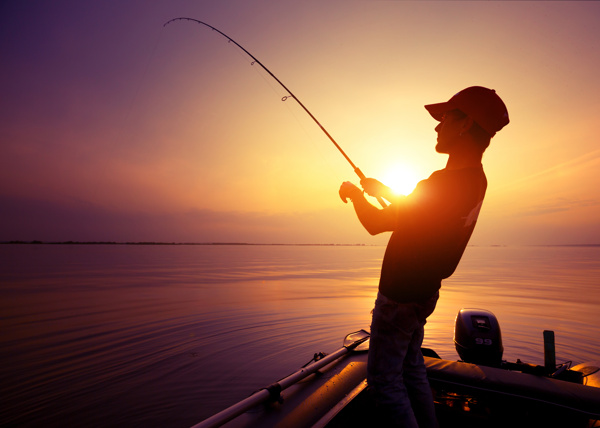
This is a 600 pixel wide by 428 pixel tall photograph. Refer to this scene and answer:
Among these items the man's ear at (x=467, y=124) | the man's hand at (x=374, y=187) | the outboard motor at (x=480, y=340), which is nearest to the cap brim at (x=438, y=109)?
the man's ear at (x=467, y=124)

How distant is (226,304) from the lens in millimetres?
11852

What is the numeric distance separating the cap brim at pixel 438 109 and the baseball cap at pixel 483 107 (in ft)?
0.07

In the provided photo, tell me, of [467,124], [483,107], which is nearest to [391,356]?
[467,124]

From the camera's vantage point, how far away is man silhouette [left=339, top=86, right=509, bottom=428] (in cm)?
167

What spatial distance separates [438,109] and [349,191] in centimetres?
76

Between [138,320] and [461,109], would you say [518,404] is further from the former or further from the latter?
[138,320]

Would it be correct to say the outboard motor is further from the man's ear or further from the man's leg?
the man's ear

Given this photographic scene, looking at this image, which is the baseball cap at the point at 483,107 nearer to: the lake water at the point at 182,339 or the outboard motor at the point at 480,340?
the outboard motor at the point at 480,340

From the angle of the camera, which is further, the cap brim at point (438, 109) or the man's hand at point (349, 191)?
the man's hand at point (349, 191)

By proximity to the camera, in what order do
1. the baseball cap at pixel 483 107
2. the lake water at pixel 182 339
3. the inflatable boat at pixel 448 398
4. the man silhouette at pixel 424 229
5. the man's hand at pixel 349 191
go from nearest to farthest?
the man silhouette at pixel 424 229, the baseball cap at pixel 483 107, the man's hand at pixel 349 191, the inflatable boat at pixel 448 398, the lake water at pixel 182 339

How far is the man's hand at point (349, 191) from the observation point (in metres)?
2.03

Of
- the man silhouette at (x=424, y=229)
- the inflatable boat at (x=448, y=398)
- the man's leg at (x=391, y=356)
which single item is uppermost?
the man silhouette at (x=424, y=229)

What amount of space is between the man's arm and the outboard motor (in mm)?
3264

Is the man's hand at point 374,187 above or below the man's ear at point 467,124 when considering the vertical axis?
below
